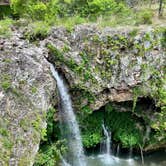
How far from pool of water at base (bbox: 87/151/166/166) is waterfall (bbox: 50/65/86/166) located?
1.79 ft

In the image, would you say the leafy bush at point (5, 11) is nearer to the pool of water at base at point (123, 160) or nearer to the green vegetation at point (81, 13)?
the green vegetation at point (81, 13)

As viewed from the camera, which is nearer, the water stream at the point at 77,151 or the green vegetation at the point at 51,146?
the green vegetation at the point at 51,146

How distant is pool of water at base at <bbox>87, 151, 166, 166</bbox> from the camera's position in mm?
15648

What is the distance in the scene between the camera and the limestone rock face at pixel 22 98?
10.6 metres

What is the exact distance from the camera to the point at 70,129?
50.4 ft

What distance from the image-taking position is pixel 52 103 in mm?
14266

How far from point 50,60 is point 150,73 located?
13.3 ft

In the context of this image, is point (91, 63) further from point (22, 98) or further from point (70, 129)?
point (22, 98)

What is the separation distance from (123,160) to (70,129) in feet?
8.48

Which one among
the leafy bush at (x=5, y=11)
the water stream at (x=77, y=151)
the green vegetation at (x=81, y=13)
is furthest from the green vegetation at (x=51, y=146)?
the leafy bush at (x=5, y=11)

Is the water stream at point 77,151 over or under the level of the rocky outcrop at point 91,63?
under

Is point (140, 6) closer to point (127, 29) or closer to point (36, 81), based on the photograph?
point (127, 29)

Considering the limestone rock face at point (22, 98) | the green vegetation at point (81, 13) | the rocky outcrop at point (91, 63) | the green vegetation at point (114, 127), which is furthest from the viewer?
the green vegetation at point (81, 13)

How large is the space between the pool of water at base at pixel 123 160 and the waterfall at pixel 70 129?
1.79ft
